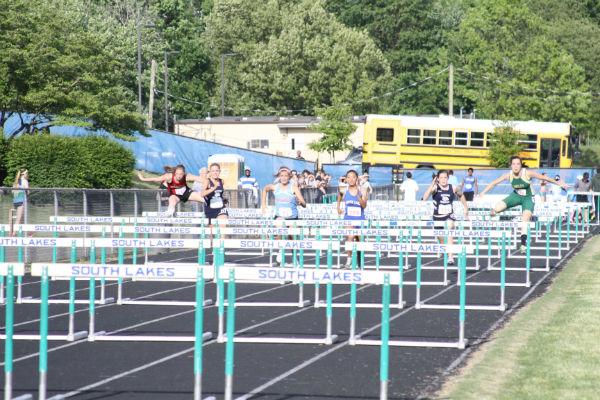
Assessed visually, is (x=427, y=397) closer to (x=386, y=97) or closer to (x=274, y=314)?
(x=274, y=314)

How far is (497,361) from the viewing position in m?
11.8

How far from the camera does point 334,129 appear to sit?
217 ft

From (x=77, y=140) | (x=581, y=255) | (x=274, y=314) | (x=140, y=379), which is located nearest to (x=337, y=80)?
(x=77, y=140)

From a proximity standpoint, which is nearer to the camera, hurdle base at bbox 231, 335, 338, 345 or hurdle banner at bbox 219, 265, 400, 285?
hurdle banner at bbox 219, 265, 400, 285

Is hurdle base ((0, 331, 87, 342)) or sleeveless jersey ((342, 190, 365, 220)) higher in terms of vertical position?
sleeveless jersey ((342, 190, 365, 220))

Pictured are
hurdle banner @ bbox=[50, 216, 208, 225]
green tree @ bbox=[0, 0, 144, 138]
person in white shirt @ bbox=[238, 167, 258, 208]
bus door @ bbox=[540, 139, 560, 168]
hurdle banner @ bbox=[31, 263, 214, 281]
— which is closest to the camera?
hurdle banner @ bbox=[31, 263, 214, 281]

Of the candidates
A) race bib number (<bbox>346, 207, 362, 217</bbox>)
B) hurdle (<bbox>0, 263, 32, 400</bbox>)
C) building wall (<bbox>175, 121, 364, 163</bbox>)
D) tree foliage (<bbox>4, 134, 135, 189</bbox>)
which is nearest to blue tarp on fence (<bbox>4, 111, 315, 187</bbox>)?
building wall (<bbox>175, 121, 364, 163</bbox>)

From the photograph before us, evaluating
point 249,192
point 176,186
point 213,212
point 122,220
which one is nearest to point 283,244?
point 122,220

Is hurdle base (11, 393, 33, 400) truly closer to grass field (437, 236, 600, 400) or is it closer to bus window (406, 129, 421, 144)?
grass field (437, 236, 600, 400)

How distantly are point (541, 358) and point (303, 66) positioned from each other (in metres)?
73.5

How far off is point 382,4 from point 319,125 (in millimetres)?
38802

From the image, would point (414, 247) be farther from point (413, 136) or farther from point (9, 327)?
point (413, 136)

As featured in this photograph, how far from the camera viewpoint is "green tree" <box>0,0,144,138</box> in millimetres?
43594

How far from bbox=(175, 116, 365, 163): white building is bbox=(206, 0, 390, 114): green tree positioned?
781 cm
